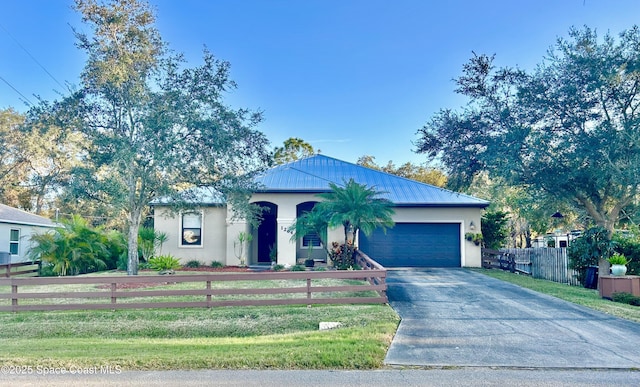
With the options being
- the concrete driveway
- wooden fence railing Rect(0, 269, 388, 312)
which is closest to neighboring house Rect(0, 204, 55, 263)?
wooden fence railing Rect(0, 269, 388, 312)

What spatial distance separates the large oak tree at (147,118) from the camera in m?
14.0

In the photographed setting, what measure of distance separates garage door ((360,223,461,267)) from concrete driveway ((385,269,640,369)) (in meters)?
7.28

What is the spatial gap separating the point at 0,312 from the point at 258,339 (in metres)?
6.93

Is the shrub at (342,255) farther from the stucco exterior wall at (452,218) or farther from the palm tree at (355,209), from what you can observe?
the stucco exterior wall at (452,218)

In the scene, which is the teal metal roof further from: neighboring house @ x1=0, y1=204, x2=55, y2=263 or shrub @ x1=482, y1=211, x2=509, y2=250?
neighboring house @ x1=0, y1=204, x2=55, y2=263

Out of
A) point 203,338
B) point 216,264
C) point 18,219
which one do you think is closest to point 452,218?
point 216,264

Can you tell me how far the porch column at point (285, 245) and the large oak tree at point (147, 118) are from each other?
4357mm

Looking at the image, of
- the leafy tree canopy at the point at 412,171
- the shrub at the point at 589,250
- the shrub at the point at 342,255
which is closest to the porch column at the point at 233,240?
the shrub at the point at 342,255

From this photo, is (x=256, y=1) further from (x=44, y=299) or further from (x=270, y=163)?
(x=44, y=299)

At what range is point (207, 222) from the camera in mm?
20172

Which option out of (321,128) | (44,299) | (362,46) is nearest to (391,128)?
(321,128)

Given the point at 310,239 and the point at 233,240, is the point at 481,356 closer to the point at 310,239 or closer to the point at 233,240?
the point at 233,240

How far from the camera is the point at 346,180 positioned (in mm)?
21656

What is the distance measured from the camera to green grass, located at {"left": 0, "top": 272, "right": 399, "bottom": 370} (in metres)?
6.17
